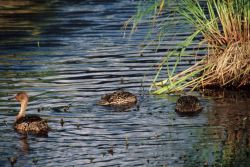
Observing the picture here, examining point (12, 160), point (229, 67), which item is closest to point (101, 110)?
point (229, 67)

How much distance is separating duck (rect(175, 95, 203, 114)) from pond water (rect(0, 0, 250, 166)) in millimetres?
201

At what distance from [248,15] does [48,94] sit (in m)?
4.87

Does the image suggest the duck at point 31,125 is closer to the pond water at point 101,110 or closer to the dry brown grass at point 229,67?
the pond water at point 101,110

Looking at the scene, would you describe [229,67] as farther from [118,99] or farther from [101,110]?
[101,110]

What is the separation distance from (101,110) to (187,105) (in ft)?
6.34

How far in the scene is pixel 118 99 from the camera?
20125 mm

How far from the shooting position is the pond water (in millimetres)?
16216

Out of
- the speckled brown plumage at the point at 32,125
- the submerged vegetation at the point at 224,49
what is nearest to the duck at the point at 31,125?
the speckled brown plumage at the point at 32,125

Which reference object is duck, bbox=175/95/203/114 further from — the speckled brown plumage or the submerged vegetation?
the speckled brown plumage

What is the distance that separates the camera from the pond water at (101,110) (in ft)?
53.2

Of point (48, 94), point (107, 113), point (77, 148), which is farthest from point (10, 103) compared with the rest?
point (77, 148)

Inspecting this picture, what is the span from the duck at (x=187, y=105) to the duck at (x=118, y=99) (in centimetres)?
112

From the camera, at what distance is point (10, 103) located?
21000mm

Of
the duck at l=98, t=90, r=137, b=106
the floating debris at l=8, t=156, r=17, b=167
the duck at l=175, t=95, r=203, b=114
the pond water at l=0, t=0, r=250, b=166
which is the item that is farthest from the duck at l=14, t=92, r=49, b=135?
the duck at l=175, t=95, r=203, b=114
